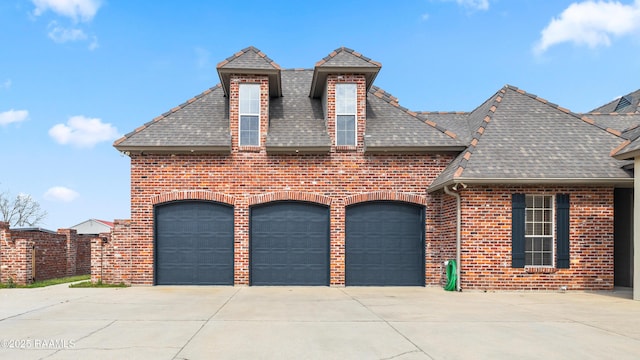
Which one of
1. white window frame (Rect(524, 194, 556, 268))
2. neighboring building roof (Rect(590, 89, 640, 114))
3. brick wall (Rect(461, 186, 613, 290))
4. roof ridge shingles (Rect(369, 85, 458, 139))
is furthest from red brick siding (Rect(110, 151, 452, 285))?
neighboring building roof (Rect(590, 89, 640, 114))

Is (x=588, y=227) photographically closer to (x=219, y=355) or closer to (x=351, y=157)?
A: (x=351, y=157)

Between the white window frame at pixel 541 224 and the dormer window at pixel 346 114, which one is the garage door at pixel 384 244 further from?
the white window frame at pixel 541 224

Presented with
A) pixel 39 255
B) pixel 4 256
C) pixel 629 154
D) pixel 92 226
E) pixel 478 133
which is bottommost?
pixel 92 226

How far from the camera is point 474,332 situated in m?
8.13

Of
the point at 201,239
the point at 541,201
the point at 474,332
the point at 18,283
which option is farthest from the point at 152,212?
the point at 541,201

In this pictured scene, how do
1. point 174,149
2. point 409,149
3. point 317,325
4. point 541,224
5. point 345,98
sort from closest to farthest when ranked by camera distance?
point 317,325, point 541,224, point 174,149, point 409,149, point 345,98

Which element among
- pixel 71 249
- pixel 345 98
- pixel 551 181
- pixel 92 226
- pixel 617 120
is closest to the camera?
pixel 551 181

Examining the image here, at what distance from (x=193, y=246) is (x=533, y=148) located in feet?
34.4

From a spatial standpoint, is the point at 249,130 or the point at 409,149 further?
the point at 249,130

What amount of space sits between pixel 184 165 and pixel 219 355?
29.9ft

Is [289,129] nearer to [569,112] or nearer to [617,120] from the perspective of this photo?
[569,112]

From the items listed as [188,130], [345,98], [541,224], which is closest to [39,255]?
[188,130]

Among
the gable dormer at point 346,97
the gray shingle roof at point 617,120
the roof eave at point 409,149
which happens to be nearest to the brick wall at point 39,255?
the gable dormer at point 346,97

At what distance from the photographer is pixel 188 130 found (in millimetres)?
15156
